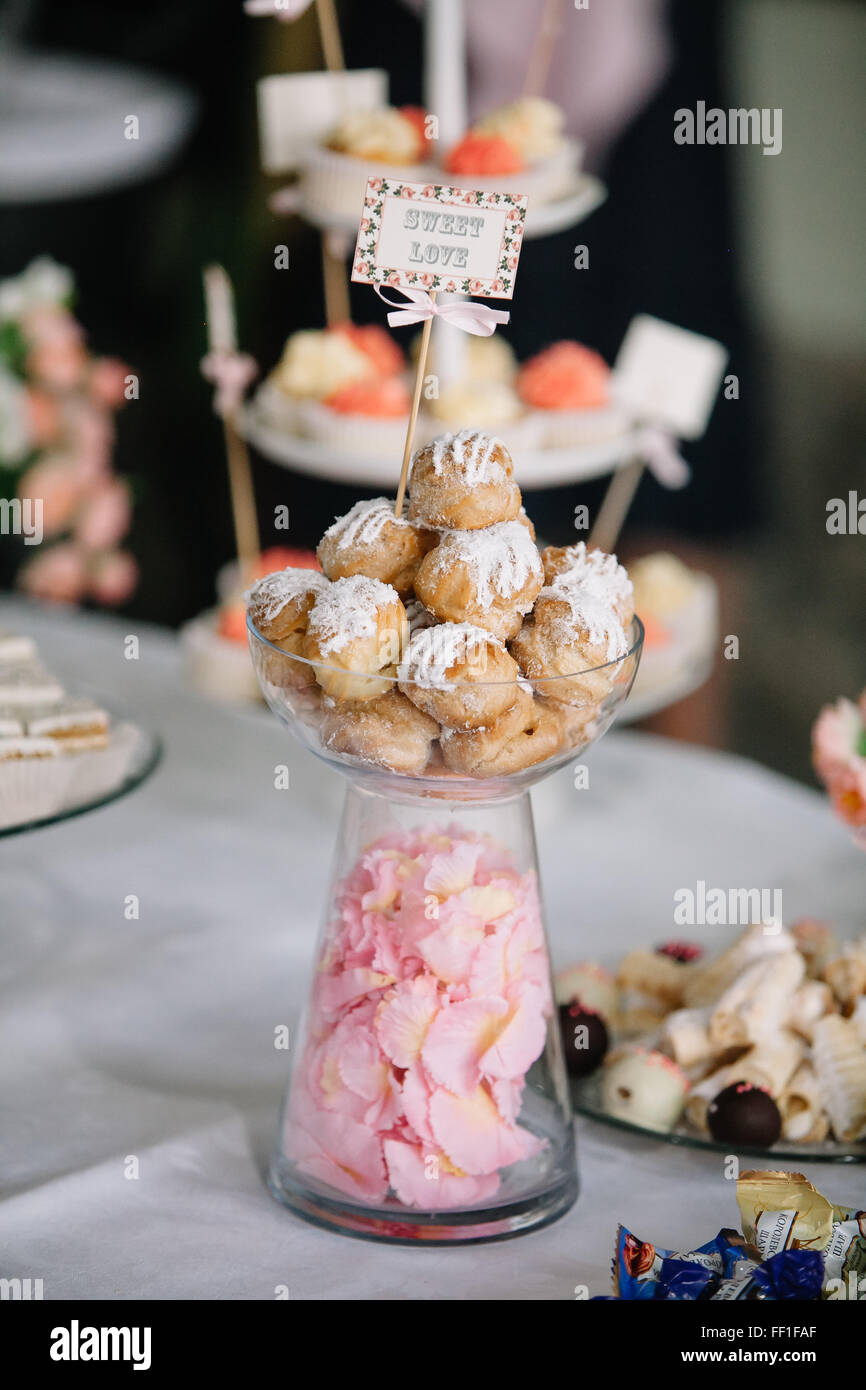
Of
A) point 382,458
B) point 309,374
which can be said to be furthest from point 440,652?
point 309,374

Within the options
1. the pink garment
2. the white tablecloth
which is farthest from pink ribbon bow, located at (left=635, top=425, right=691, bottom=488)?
the pink garment

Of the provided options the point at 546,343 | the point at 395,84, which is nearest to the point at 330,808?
the point at 546,343

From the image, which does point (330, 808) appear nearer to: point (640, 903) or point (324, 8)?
point (640, 903)

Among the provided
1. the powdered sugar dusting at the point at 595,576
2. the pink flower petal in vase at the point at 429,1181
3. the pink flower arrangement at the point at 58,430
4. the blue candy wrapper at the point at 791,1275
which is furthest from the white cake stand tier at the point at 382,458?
the blue candy wrapper at the point at 791,1275

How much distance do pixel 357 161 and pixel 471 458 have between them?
0.89 metres

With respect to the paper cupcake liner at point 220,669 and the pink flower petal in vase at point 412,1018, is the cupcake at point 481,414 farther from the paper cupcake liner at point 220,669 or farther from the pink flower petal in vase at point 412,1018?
the pink flower petal in vase at point 412,1018

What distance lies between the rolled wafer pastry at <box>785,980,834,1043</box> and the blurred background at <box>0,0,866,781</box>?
7.98 feet

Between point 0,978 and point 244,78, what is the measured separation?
2.96 m

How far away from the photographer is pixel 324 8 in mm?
1742

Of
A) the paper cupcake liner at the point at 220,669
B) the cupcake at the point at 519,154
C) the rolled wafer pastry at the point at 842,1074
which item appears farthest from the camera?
the paper cupcake liner at the point at 220,669

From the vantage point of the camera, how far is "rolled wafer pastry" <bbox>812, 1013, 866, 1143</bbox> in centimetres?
117

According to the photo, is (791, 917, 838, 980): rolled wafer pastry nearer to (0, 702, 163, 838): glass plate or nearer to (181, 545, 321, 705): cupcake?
(0, 702, 163, 838): glass plate

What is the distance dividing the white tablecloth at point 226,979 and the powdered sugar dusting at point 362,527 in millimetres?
511

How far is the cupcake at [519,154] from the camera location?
1.74 meters
